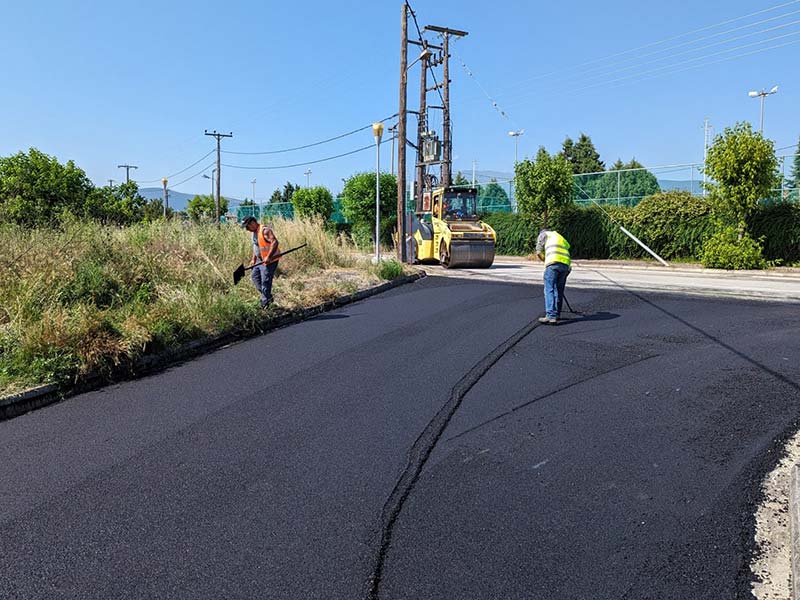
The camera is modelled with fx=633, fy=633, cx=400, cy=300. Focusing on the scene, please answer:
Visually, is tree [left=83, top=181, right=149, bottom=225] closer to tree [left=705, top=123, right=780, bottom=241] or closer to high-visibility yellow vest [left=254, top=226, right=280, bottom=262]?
high-visibility yellow vest [left=254, top=226, right=280, bottom=262]

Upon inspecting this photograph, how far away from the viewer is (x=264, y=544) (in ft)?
10.9

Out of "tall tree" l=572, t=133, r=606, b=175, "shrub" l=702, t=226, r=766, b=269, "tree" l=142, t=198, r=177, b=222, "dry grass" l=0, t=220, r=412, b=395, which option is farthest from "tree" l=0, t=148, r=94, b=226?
"tall tree" l=572, t=133, r=606, b=175

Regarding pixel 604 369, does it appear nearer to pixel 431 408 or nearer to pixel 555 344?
pixel 555 344

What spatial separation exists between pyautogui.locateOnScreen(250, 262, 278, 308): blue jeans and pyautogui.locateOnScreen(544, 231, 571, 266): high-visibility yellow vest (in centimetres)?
424

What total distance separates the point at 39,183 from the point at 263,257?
11024mm

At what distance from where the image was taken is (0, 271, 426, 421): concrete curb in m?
5.73

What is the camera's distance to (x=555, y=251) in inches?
373

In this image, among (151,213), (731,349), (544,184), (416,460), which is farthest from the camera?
(544,184)

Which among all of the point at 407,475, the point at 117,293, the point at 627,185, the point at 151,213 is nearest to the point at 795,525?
the point at 407,475

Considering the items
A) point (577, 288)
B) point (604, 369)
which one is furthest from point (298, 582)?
point (577, 288)

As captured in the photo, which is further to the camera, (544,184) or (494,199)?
(494,199)

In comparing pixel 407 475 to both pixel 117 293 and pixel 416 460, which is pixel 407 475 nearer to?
pixel 416 460

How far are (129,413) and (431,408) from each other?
A: 8.75 ft

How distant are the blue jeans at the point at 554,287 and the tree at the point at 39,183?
12.7 metres
